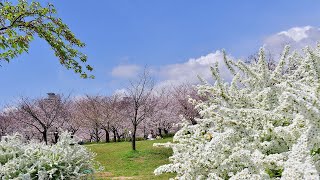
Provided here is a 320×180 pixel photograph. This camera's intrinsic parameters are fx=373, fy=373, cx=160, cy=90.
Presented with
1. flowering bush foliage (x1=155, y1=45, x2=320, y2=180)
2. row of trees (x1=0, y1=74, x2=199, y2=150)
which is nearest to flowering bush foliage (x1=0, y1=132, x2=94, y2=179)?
flowering bush foliage (x1=155, y1=45, x2=320, y2=180)

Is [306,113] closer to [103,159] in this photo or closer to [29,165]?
[29,165]

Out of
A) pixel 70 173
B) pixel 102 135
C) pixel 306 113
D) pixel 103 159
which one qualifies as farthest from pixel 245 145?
pixel 102 135

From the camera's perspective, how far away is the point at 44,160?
585 cm

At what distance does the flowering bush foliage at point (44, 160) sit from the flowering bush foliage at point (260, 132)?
2514 mm

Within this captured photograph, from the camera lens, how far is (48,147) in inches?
245

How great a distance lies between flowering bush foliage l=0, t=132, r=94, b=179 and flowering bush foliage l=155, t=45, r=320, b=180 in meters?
2.51

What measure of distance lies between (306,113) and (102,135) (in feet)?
173

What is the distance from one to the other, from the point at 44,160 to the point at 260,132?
3824 mm

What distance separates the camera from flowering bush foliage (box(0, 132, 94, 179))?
5720 millimetres

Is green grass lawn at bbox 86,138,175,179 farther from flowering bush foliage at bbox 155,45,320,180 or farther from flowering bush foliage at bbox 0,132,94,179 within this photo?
flowering bush foliage at bbox 155,45,320,180

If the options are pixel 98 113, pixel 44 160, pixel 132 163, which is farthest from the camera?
pixel 98 113

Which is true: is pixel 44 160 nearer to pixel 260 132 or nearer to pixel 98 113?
pixel 260 132

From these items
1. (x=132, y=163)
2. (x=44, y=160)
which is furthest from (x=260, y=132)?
(x=132, y=163)

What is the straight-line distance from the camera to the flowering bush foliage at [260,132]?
2.24m
